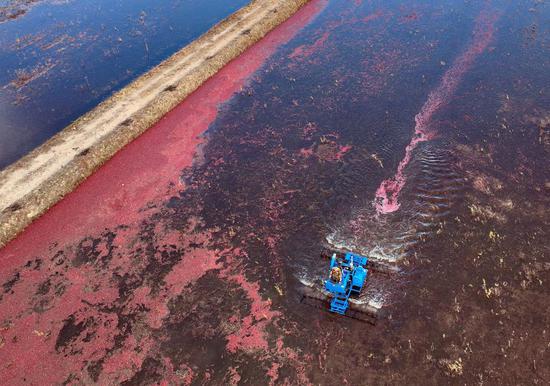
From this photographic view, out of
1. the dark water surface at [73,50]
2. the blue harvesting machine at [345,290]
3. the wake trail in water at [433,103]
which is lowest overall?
the blue harvesting machine at [345,290]

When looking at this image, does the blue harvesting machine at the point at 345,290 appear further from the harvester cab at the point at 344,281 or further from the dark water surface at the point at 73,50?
the dark water surface at the point at 73,50

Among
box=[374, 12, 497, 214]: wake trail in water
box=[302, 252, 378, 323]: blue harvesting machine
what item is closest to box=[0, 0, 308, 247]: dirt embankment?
box=[302, 252, 378, 323]: blue harvesting machine

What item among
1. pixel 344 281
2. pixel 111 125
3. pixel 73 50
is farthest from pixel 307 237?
pixel 73 50

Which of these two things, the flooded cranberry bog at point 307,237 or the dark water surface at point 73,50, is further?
the dark water surface at point 73,50

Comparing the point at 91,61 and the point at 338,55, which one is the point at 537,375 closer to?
the point at 338,55

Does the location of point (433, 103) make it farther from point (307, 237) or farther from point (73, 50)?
point (73, 50)

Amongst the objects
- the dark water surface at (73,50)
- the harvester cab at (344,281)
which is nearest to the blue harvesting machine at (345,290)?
the harvester cab at (344,281)
